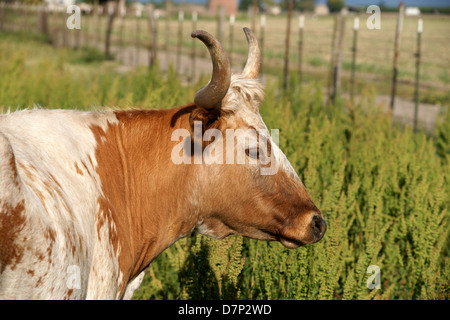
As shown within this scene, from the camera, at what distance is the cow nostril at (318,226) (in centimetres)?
285

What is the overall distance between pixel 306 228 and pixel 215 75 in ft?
2.87

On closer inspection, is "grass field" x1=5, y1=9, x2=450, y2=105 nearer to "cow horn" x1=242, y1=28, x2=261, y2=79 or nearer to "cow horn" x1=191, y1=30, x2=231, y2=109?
"cow horn" x1=242, y1=28, x2=261, y2=79

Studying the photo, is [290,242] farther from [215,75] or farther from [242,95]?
[215,75]

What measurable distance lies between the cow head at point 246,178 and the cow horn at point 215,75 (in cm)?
8

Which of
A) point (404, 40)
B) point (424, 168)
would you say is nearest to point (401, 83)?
point (404, 40)

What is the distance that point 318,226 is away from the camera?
287 cm

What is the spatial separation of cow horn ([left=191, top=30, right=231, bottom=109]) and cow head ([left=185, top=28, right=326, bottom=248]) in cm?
8

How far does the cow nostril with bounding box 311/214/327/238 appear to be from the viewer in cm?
285

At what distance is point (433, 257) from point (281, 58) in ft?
68.1

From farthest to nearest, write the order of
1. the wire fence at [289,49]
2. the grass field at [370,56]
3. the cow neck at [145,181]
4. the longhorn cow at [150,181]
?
the grass field at [370,56] < the wire fence at [289,49] < the cow neck at [145,181] < the longhorn cow at [150,181]

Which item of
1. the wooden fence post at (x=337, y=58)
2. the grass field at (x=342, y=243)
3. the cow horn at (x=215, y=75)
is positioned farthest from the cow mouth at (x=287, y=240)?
the wooden fence post at (x=337, y=58)

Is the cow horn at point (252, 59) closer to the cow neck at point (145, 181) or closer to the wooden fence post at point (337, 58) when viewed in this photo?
the cow neck at point (145, 181)

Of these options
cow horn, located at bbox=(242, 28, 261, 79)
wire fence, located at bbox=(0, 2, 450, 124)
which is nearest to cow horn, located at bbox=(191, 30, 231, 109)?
cow horn, located at bbox=(242, 28, 261, 79)
